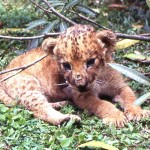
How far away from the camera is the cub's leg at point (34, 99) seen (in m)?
→ 5.34

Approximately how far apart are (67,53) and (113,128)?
97cm

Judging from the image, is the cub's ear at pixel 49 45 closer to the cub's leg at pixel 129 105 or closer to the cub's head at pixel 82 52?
the cub's head at pixel 82 52

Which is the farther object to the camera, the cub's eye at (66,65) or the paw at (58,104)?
the paw at (58,104)

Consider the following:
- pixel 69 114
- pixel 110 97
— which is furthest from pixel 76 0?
pixel 69 114

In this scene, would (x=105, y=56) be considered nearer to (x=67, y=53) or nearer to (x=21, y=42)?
(x=67, y=53)

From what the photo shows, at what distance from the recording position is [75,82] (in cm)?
533

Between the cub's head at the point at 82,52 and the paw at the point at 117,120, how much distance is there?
0.39m

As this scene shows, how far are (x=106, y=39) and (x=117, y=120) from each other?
0.99 meters

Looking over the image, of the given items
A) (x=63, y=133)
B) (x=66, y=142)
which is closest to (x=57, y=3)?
(x=63, y=133)

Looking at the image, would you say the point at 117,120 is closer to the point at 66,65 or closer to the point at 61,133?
the point at 61,133

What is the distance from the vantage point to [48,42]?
230 inches

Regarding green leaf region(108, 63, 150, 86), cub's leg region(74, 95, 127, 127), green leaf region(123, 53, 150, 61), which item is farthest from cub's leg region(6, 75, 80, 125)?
green leaf region(123, 53, 150, 61)

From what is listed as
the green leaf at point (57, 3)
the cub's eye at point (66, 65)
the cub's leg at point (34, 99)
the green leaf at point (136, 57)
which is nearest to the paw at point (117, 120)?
the cub's leg at point (34, 99)

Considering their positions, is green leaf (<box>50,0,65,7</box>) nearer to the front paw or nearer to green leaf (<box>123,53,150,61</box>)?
green leaf (<box>123,53,150,61</box>)
